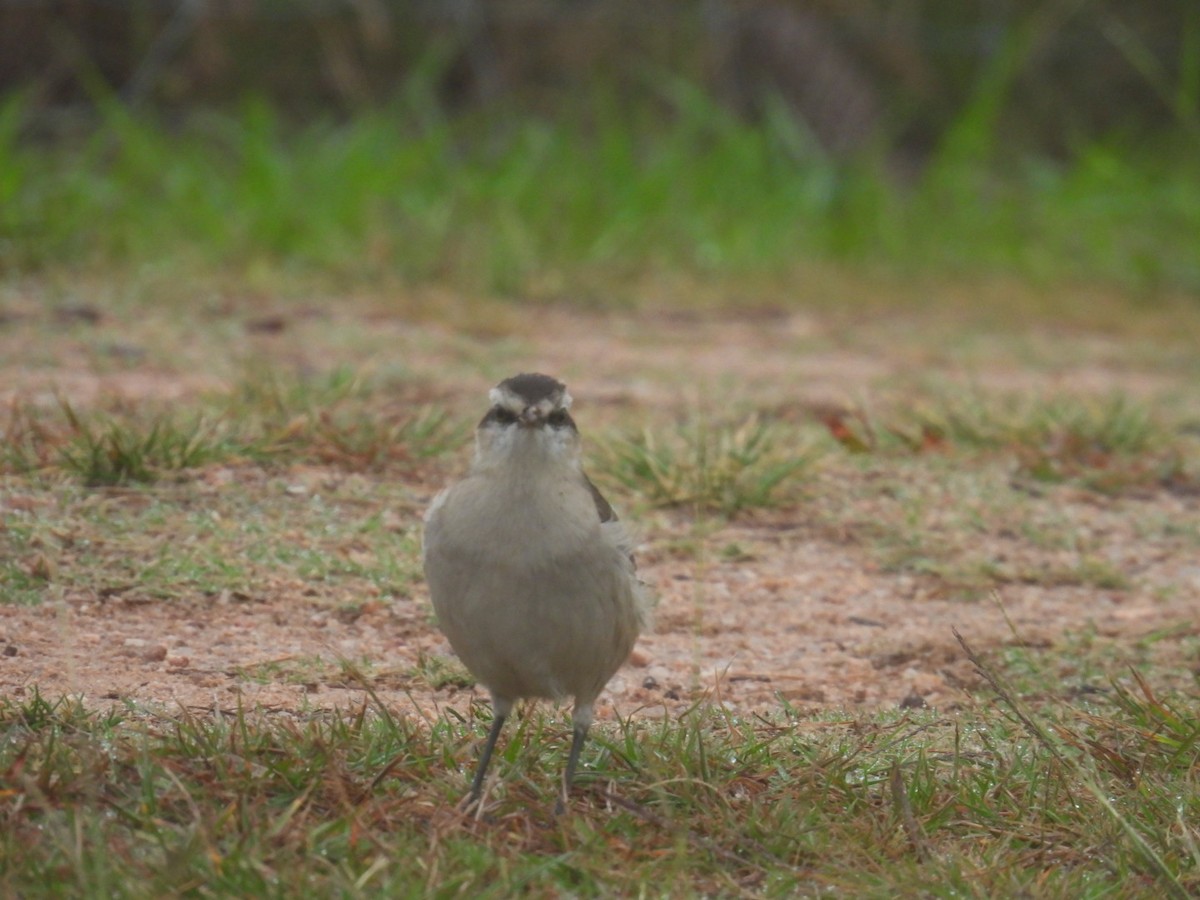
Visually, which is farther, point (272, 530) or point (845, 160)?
point (845, 160)

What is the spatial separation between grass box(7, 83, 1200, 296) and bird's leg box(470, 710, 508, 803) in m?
4.48

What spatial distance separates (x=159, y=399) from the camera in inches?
210

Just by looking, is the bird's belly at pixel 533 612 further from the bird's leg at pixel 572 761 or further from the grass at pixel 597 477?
the grass at pixel 597 477

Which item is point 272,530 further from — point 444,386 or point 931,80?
point 931,80

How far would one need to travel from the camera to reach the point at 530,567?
2.98 m

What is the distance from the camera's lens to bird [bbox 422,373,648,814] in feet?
9.81

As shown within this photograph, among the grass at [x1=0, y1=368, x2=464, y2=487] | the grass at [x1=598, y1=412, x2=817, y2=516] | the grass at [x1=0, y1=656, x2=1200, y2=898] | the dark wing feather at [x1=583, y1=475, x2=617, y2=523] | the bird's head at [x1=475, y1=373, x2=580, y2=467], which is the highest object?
the bird's head at [x1=475, y1=373, x2=580, y2=467]

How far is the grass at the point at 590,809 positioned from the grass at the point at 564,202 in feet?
14.9

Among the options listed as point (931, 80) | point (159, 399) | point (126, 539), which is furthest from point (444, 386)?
point (931, 80)

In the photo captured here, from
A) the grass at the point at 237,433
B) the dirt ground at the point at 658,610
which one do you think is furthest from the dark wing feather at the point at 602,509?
the grass at the point at 237,433

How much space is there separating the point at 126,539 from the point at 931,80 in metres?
8.64

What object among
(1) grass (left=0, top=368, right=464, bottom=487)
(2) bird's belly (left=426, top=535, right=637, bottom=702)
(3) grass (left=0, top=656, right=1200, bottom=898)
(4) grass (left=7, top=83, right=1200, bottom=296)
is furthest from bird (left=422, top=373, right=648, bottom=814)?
(4) grass (left=7, top=83, right=1200, bottom=296)

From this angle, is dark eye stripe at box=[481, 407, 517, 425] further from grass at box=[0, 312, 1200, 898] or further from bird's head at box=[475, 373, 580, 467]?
grass at box=[0, 312, 1200, 898]

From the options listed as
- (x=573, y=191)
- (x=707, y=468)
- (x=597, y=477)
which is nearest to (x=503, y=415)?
(x=707, y=468)
